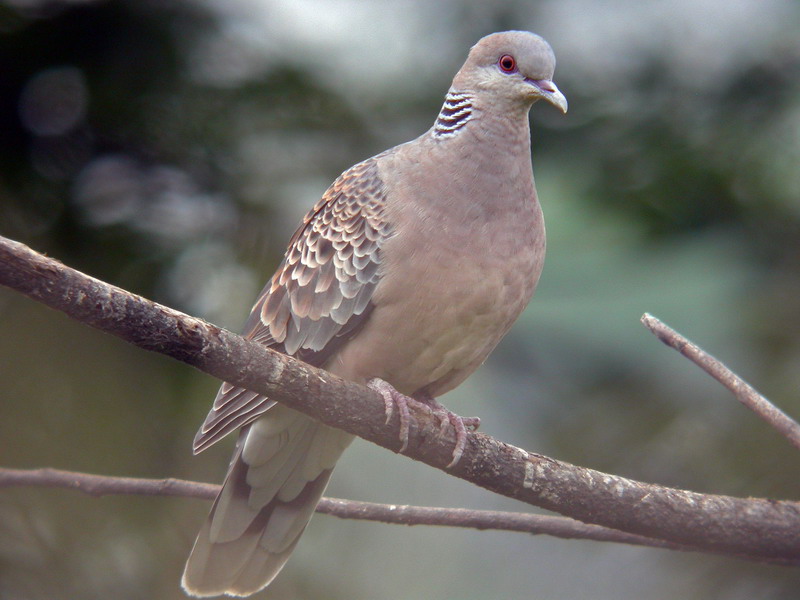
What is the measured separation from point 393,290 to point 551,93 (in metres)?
0.68

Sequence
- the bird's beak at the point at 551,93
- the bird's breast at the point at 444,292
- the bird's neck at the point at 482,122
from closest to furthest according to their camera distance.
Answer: the bird's breast at the point at 444,292, the bird's beak at the point at 551,93, the bird's neck at the point at 482,122

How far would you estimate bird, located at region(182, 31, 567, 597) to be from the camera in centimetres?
232

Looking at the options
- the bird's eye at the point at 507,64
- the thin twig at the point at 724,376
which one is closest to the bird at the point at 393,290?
the bird's eye at the point at 507,64

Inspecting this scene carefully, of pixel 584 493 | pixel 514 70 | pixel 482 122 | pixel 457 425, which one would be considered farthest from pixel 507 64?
pixel 584 493

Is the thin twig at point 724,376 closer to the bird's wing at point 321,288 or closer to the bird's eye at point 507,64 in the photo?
the bird's wing at point 321,288

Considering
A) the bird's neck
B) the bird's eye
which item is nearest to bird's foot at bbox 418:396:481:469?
the bird's neck

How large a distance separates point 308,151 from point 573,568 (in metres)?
1.88

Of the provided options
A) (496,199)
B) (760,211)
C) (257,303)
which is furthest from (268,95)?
(760,211)

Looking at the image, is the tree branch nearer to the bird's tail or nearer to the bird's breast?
the bird's breast

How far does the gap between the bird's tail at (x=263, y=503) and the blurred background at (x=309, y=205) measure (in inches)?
3.7

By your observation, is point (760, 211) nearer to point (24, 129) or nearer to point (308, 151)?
point (308, 151)

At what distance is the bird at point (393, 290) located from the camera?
7.60 feet

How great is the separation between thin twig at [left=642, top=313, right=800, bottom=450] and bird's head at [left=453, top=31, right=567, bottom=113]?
0.73 meters

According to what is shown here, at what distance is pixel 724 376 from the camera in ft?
6.42
